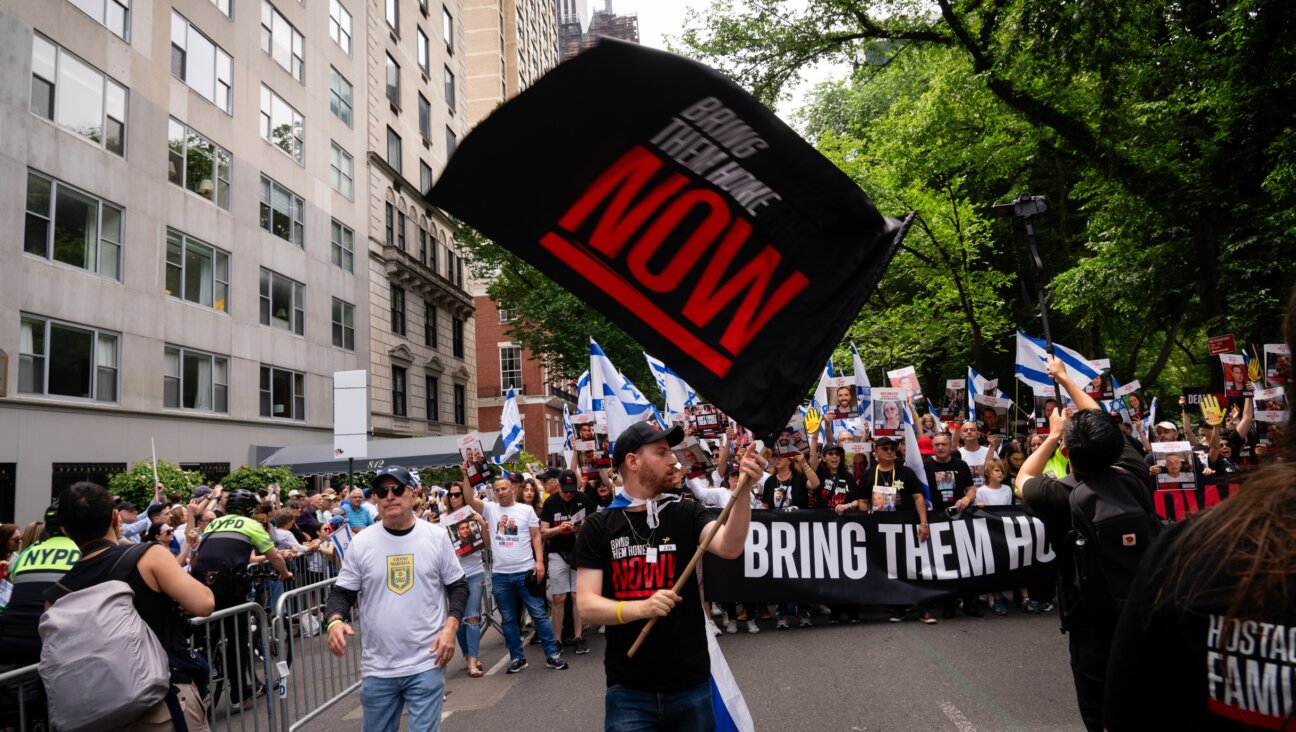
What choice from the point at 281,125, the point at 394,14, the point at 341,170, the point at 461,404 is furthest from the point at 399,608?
the point at 461,404

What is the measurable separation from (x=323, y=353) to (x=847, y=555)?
25.1m

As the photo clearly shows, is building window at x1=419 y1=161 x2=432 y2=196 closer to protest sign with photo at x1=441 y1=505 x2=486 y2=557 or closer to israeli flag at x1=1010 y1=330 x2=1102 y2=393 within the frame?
protest sign with photo at x1=441 y1=505 x2=486 y2=557

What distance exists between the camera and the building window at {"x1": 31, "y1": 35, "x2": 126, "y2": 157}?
18297 mm

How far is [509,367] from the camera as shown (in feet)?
194

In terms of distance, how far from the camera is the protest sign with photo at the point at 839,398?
12211 millimetres

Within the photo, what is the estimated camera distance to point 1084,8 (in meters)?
11.2

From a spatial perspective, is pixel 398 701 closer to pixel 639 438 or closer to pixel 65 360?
pixel 639 438

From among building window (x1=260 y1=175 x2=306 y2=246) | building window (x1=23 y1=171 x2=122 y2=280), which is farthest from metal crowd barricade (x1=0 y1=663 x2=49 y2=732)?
building window (x1=260 y1=175 x2=306 y2=246)

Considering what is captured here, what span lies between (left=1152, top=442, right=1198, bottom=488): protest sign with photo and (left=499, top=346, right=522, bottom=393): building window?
50453mm

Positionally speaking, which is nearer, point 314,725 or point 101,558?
point 101,558

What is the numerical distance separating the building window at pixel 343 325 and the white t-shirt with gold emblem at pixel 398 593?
28242mm

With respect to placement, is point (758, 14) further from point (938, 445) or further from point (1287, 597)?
point (1287, 597)

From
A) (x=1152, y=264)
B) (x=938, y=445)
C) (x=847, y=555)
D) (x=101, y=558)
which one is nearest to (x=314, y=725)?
(x=101, y=558)

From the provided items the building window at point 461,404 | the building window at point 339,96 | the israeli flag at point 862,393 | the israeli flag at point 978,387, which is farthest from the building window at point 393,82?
the israeli flag at point 862,393
